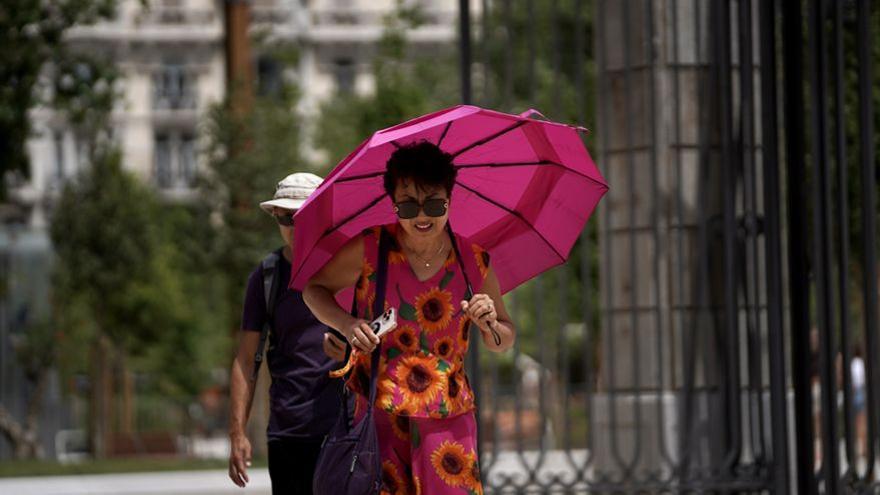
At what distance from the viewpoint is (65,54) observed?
17578mm

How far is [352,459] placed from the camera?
4910 millimetres

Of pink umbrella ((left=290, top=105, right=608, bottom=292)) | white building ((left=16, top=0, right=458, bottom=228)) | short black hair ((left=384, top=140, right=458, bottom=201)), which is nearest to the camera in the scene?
short black hair ((left=384, top=140, right=458, bottom=201))

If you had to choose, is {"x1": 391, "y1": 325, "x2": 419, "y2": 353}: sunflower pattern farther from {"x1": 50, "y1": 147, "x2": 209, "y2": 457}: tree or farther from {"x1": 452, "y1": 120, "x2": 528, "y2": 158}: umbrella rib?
{"x1": 50, "y1": 147, "x2": 209, "y2": 457}: tree

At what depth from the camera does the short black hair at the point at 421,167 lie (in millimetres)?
5125

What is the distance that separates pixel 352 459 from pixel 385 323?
385mm

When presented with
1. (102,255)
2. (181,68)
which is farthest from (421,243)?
(181,68)

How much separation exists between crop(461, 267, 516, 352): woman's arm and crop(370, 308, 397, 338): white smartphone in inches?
8.1

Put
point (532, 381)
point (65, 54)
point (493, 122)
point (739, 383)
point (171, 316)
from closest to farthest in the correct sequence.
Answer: point (493, 122)
point (739, 383)
point (65, 54)
point (171, 316)
point (532, 381)

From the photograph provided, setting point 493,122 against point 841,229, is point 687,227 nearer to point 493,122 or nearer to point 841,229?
point 841,229

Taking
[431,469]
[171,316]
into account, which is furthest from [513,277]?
[171,316]

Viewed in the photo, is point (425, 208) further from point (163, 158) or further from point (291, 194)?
point (163, 158)

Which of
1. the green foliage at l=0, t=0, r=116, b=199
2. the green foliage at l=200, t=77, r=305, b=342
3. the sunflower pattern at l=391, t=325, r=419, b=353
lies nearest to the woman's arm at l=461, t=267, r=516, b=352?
the sunflower pattern at l=391, t=325, r=419, b=353

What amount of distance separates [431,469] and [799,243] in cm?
418

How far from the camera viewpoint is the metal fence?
28.7 feet
